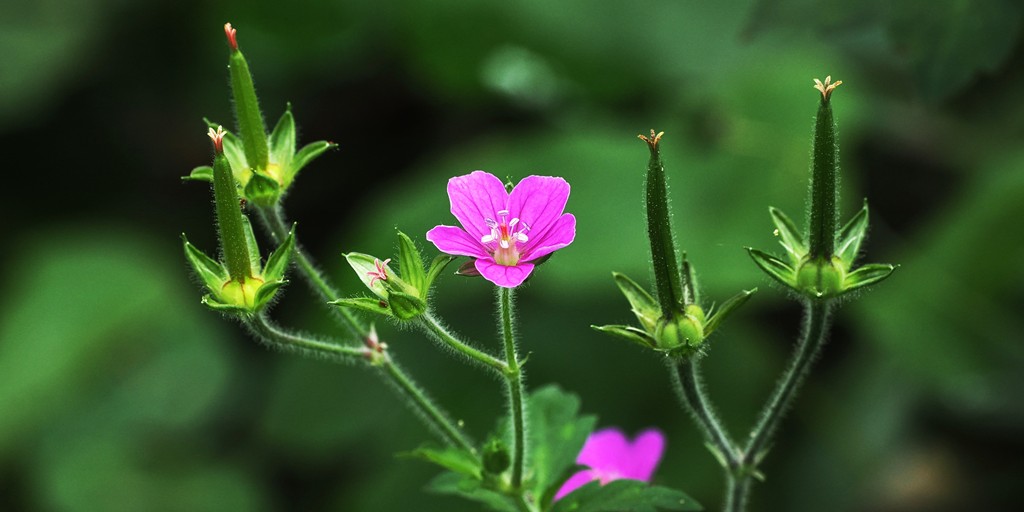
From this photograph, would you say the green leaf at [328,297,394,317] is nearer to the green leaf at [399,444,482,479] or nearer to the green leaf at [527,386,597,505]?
the green leaf at [399,444,482,479]

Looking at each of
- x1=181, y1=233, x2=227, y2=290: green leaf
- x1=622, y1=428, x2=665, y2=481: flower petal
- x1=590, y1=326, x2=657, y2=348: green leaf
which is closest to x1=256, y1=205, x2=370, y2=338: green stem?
x1=181, y1=233, x2=227, y2=290: green leaf

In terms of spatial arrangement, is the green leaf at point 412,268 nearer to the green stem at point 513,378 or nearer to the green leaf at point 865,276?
the green stem at point 513,378

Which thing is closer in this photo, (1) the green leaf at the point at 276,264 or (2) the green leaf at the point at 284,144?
(1) the green leaf at the point at 276,264

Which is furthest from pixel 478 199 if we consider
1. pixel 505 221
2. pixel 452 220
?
pixel 452 220

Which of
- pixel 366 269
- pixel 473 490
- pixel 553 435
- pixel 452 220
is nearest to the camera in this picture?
pixel 366 269

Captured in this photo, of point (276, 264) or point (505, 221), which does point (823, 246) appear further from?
point (276, 264)

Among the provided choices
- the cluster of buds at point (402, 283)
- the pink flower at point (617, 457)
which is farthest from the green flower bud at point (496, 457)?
the pink flower at point (617, 457)
